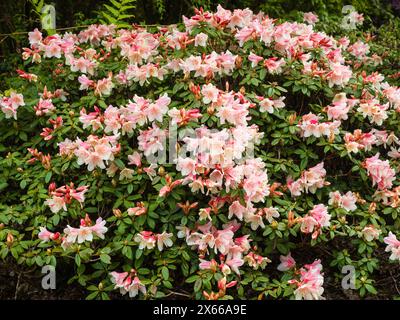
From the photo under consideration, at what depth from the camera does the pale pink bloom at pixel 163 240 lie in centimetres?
281

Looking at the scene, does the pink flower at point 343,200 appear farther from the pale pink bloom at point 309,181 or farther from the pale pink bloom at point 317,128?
→ the pale pink bloom at point 317,128

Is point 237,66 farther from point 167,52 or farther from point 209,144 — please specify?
point 209,144

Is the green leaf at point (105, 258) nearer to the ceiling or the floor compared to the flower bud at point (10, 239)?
nearer to the floor

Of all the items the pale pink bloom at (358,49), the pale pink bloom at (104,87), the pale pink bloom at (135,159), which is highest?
the pale pink bloom at (358,49)

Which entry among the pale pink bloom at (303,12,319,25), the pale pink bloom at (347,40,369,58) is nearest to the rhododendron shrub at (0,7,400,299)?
the pale pink bloom at (347,40,369,58)

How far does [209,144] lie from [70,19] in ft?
11.4

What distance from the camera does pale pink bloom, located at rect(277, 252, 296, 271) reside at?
117 inches

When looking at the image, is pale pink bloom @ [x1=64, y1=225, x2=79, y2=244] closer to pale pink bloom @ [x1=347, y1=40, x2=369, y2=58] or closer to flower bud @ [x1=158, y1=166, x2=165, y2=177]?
flower bud @ [x1=158, y1=166, x2=165, y2=177]

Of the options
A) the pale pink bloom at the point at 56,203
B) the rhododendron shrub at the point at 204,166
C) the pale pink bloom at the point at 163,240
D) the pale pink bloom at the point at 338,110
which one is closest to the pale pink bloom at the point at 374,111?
the rhododendron shrub at the point at 204,166

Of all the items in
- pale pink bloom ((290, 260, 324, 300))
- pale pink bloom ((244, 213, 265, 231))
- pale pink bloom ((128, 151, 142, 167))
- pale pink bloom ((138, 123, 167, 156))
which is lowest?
pale pink bloom ((290, 260, 324, 300))

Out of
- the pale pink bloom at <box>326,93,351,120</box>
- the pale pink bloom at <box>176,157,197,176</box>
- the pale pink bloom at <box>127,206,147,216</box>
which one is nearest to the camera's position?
the pale pink bloom at <box>176,157,197,176</box>

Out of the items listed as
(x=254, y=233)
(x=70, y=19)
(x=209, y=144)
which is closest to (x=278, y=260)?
(x=254, y=233)

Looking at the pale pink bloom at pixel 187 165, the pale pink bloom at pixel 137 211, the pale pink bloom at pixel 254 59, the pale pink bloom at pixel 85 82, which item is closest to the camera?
the pale pink bloom at pixel 187 165

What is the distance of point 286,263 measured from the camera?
298cm
